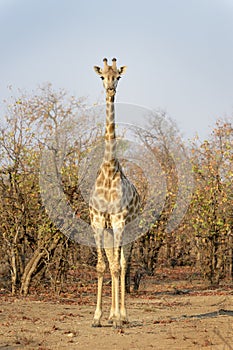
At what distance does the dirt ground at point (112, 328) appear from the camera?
914cm

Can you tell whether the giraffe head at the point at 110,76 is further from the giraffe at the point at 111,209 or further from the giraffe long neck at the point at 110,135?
the giraffe long neck at the point at 110,135

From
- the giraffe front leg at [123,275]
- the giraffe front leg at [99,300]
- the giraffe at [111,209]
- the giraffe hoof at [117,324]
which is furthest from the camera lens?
the giraffe front leg at [123,275]

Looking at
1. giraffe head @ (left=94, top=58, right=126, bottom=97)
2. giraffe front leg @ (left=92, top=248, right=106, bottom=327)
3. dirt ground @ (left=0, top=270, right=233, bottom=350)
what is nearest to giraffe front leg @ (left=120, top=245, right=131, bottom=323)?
dirt ground @ (left=0, top=270, right=233, bottom=350)

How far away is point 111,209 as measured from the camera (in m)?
11.4

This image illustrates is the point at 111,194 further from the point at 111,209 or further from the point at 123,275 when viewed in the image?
the point at 123,275

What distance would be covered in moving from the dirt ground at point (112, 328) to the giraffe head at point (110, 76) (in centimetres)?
481

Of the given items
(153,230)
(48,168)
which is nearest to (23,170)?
(48,168)

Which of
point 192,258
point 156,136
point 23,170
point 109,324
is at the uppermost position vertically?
point 156,136

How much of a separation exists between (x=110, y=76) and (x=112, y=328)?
16.5 ft

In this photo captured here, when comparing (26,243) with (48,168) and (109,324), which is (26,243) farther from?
(109,324)

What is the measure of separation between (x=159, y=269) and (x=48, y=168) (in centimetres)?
1504

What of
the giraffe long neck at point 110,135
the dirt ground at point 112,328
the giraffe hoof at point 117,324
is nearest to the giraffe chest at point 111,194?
the giraffe long neck at point 110,135

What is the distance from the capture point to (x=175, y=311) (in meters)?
14.2

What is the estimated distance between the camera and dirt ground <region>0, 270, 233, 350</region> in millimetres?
9141
